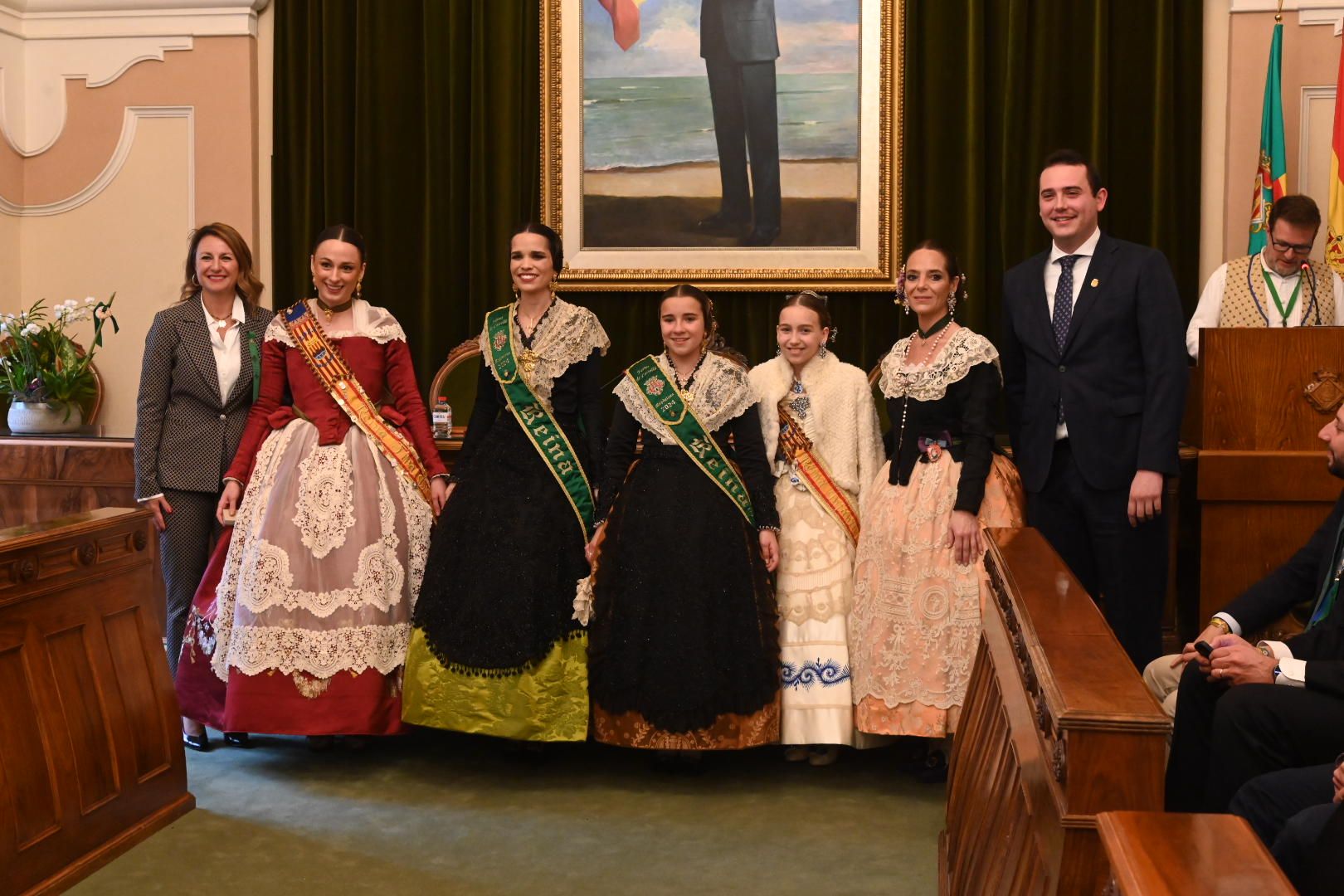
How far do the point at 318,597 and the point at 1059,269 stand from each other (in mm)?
2102

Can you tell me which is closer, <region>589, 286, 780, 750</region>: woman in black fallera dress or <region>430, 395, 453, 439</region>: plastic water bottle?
<region>589, 286, 780, 750</region>: woman in black fallera dress

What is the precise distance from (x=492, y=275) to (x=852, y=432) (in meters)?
2.20

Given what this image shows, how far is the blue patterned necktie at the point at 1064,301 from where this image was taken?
3293 millimetres

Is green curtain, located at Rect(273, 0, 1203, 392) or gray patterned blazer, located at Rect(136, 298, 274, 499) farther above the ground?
green curtain, located at Rect(273, 0, 1203, 392)

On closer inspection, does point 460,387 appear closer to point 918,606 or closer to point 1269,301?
point 918,606

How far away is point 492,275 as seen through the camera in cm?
530

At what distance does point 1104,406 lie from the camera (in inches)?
127

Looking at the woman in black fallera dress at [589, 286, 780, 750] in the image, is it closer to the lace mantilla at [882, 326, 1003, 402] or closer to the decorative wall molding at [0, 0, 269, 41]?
the lace mantilla at [882, 326, 1003, 402]

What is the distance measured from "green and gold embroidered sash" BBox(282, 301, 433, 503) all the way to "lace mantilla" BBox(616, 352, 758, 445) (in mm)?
612

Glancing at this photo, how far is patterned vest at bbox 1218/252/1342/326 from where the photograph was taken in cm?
410

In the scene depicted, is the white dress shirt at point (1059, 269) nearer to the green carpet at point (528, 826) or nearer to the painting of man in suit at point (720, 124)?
the green carpet at point (528, 826)

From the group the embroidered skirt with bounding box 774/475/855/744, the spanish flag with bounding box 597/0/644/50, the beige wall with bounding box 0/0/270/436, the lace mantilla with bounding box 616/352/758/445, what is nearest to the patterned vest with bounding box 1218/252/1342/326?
the embroidered skirt with bounding box 774/475/855/744

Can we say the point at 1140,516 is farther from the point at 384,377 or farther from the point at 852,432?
the point at 384,377

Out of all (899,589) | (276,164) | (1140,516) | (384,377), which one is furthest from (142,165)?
(1140,516)
